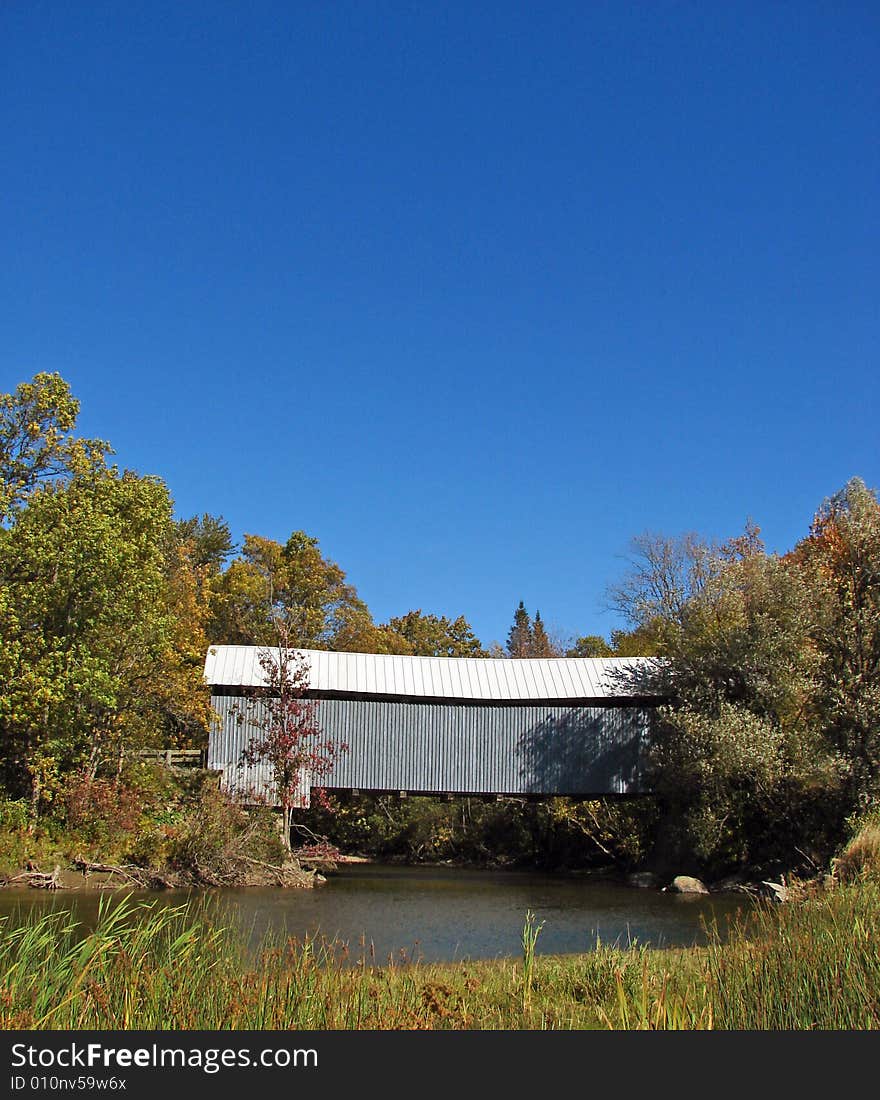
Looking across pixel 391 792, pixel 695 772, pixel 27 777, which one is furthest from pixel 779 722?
pixel 27 777

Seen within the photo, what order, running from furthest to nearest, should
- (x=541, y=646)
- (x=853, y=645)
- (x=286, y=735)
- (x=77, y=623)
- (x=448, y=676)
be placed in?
(x=541, y=646) < (x=448, y=676) < (x=286, y=735) < (x=853, y=645) < (x=77, y=623)

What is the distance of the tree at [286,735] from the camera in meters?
25.7

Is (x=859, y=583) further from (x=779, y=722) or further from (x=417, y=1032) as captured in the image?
(x=417, y=1032)

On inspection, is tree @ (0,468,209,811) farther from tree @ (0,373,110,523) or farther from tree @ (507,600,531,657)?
tree @ (507,600,531,657)

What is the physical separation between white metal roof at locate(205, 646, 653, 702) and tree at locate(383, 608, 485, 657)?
24048 millimetres

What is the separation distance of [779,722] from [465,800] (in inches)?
489

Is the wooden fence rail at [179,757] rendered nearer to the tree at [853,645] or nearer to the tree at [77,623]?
the tree at [77,623]

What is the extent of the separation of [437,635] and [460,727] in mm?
28462

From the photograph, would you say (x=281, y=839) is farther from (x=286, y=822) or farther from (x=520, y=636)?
(x=520, y=636)

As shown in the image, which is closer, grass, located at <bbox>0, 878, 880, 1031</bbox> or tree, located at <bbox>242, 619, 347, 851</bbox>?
grass, located at <bbox>0, 878, 880, 1031</bbox>

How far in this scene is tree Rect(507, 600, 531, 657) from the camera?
72.1 m

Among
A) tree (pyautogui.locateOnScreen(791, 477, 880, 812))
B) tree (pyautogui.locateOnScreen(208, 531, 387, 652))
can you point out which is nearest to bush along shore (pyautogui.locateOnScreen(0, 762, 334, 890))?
tree (pyautogui.locateOnScreen(791, 477, 880, 812))

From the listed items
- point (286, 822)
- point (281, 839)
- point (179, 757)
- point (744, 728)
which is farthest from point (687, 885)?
point (179, 757)

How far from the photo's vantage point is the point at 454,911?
18.9 meters
